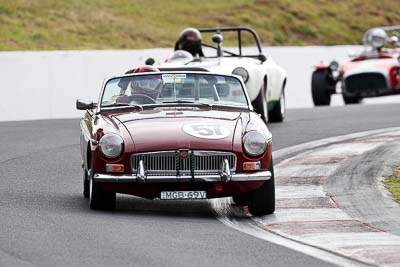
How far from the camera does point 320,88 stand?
27.6 metres

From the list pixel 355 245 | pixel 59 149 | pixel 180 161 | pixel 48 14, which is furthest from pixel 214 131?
pixel 48 14

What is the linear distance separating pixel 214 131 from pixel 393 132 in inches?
326

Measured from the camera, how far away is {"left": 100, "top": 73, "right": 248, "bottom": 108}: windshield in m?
12.1

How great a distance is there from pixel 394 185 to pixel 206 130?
2612 mm

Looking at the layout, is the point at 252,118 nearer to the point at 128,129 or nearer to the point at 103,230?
the point at 128,129

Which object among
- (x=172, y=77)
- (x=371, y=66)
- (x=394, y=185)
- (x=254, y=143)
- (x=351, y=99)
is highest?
(x=172, y=77)

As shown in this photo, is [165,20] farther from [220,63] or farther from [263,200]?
[263,200]

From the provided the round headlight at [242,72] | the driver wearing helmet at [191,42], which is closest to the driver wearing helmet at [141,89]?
the round headlight at [242,72]

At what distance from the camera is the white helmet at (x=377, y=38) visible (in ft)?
90.8

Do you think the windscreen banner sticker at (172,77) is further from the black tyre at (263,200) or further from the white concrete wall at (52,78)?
the white concrete wall at (52,78)

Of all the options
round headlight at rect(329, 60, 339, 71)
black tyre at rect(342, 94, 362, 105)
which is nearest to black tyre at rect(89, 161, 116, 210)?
round headlight at rect(329, 60, 339, 71)

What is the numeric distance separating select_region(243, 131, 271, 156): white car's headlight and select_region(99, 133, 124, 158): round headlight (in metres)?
0.98

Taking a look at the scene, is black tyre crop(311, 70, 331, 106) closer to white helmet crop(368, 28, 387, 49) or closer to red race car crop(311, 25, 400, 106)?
red race car crop(311, 25, 400, 106)

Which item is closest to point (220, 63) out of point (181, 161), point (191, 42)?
point (191, 42)
